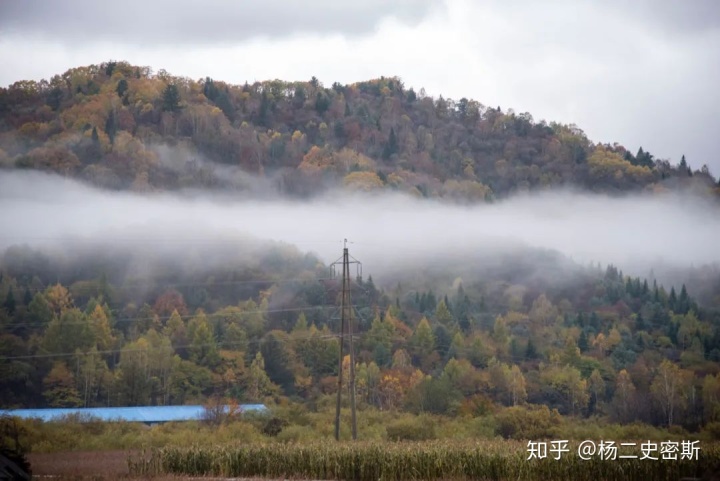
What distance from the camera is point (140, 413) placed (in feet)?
283

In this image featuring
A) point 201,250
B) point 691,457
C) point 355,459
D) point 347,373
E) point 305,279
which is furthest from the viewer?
point 201,250

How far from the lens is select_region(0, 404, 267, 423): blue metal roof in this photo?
8156 centimetres

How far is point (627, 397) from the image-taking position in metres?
96.2

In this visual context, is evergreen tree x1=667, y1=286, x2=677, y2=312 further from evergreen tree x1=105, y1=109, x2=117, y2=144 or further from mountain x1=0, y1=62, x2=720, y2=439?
evergreen tree x1=105, y1=109, x2=117, y2=144

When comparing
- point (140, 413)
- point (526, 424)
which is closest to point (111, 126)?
point (140, 413)

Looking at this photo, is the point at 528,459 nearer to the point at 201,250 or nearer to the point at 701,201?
the point at 201,250

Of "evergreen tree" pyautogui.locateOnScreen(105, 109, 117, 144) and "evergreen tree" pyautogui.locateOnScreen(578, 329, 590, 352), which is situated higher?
"evergreen tree" pyautogui.locateOnScreen(105, 109, 117, 144)

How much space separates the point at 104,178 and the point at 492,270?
69964 mm

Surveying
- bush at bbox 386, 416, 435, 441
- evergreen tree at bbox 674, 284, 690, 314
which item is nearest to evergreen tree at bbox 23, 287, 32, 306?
bush at bbox 386, 416, 435, 441

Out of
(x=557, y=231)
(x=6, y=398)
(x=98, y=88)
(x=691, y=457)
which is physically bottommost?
(x=6, y=398)

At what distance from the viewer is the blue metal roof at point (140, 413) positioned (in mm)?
81562

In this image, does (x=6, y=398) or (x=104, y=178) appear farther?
(x=104, y=178)

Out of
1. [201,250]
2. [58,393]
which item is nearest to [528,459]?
[58,393]

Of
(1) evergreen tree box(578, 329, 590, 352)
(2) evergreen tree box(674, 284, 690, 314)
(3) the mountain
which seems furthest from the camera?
(2) evergreen tree box(674, 284, 690, 314)
